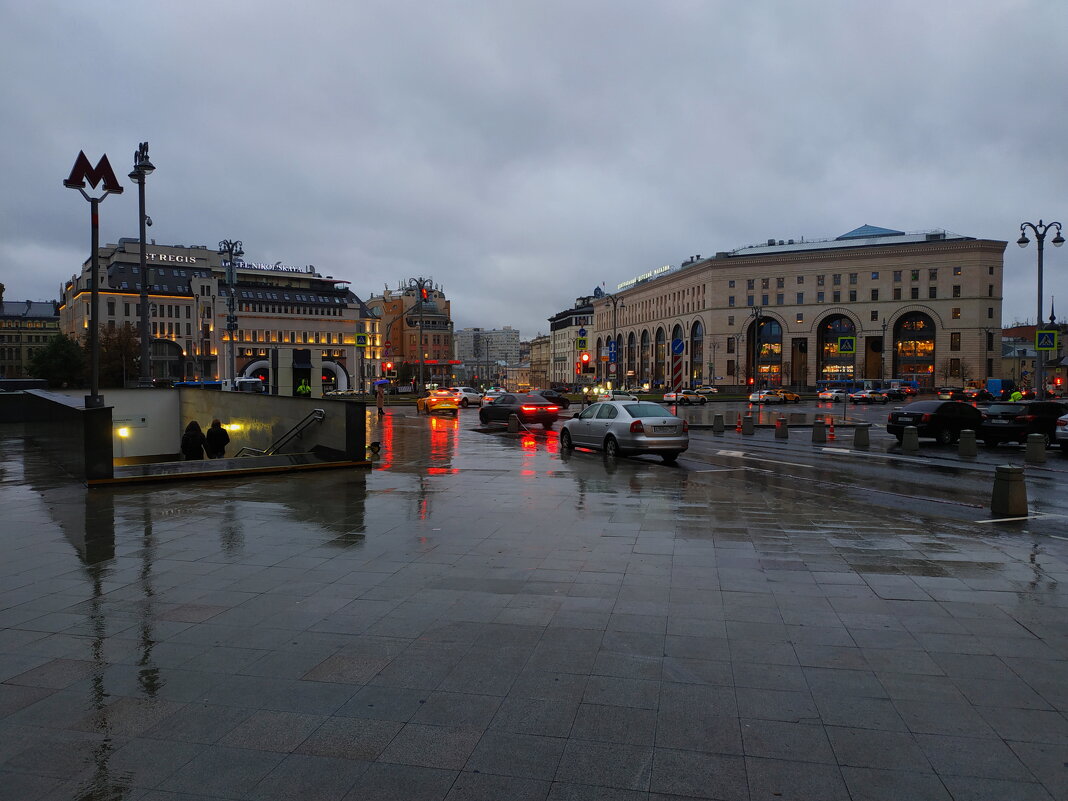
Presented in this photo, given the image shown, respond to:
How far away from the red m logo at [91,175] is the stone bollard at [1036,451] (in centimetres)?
2395

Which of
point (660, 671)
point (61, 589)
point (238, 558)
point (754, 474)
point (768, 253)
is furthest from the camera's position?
point (768, 253)

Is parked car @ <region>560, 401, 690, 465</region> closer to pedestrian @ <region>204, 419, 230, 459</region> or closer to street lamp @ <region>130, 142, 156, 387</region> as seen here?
pedestrian @ <region>204, 419, 230, 459</region>

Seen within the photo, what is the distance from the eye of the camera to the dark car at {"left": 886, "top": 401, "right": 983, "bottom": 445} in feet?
79.9

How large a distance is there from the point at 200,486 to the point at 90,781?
10.3 m

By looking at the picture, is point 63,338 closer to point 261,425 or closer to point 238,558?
point 261,425

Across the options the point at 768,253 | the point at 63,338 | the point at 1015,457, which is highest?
the point at 768,253

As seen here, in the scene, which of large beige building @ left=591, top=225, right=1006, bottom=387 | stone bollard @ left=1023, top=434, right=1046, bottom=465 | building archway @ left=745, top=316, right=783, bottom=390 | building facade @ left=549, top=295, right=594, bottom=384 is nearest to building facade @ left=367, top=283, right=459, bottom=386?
building facade @ left=549, top=295, right=594, bottom=384

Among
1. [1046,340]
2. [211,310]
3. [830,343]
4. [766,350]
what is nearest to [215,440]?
[1046,340]

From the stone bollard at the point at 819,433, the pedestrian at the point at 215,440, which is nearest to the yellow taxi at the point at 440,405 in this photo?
the stone bollard at the point at 819,433

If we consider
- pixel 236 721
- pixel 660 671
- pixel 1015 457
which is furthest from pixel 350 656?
pixel 1015 457

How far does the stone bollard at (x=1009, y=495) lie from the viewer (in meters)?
10.7

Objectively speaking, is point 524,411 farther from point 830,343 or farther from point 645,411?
point 830,343

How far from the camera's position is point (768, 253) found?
A: 417ft

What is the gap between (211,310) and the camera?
4294 inches
